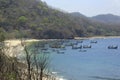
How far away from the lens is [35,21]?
144 meters

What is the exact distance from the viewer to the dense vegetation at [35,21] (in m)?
129

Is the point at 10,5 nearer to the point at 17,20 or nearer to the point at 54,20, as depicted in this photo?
the point at 17,20

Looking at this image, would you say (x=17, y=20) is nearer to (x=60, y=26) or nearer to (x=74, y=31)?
(x=60, y=26)

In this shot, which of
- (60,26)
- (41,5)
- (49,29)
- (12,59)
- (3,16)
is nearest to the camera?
(12,59)

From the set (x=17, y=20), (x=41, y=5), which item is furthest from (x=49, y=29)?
(x=41, y=5)

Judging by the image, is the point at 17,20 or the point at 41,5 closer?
the point at 17,20

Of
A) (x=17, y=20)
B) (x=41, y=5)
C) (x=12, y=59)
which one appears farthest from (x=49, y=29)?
(x=12, y=59)

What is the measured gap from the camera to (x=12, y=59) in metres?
18.1

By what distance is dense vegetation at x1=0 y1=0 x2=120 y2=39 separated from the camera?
129 m

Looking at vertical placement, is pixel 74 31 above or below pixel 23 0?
below

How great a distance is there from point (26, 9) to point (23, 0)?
8.56m

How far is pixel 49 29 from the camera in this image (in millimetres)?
137375

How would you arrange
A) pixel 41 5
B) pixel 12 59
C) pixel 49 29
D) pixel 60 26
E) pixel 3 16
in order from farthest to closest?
pixel 41 5 < pixel 60 26 < pixel 49 29 < pixel 3 16 < pixel 12 59

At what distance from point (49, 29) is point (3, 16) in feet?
69.7
